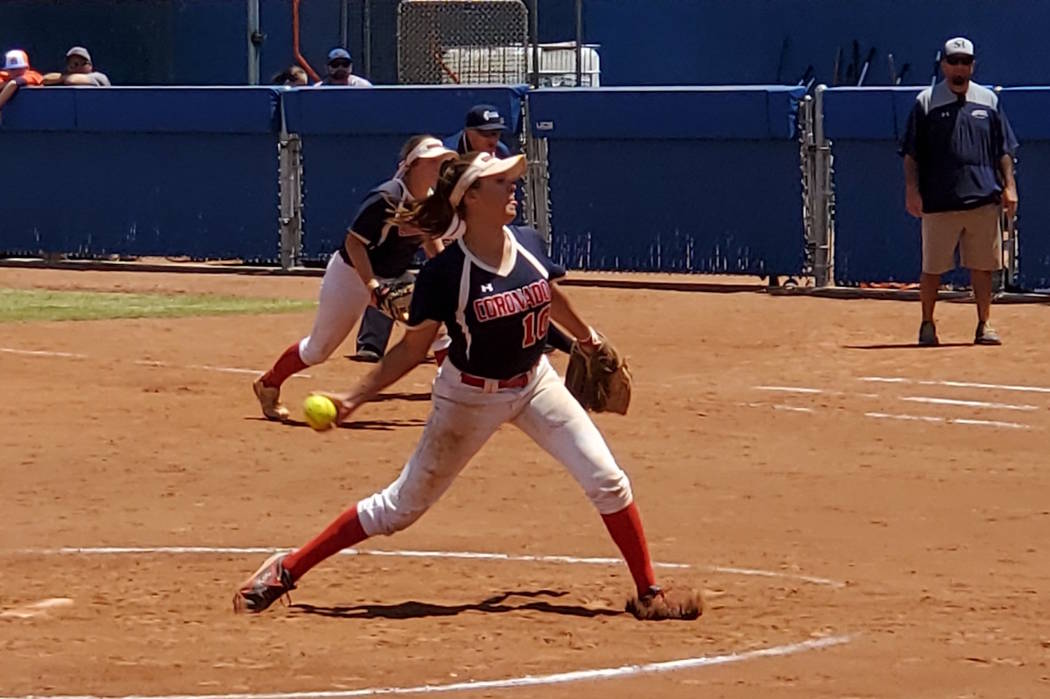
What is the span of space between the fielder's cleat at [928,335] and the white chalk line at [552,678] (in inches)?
362

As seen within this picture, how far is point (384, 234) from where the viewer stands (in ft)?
41.3

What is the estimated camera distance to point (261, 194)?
76.8ft

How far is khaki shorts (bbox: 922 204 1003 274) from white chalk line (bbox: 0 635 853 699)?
368 inches

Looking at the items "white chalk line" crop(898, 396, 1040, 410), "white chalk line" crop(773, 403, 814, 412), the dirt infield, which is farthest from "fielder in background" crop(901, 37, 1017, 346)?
"white chalk line" crop(773, 403, 814, 412)

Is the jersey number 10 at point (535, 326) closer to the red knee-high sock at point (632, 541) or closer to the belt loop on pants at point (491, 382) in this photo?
the belt loop on pants at point (491, 382)

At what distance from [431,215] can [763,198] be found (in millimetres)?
13368

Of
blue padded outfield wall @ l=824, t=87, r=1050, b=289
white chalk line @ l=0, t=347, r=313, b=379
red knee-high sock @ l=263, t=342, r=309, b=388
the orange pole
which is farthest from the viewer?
the orange pole

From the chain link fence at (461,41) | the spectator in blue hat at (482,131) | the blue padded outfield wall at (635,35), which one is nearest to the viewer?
the spectator in blue hat at (482,131)

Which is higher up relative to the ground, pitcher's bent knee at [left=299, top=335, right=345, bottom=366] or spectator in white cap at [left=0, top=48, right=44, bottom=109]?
spectator in white cap at [left=0, top=48, right=44, bottom=109]

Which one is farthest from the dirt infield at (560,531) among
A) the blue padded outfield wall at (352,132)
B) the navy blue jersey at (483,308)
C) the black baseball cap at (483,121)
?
the blue padded outfield wall at (352,132)

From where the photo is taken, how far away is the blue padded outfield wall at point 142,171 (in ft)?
76.8

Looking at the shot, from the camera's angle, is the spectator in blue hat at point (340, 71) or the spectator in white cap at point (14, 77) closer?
the spectator in blue hat at point (340, 71)

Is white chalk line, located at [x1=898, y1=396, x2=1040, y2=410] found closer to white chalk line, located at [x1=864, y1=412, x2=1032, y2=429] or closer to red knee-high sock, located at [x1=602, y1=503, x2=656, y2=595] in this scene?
white chalk line, located at [x1=864, y1=412, x2=1032, y2=429]

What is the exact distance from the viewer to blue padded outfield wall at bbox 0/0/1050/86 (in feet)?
84.5
